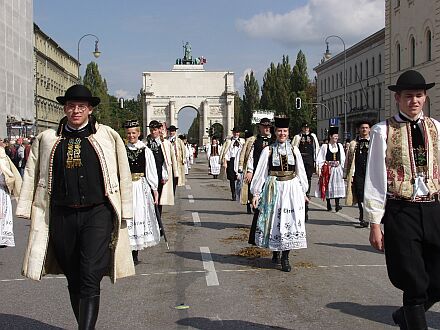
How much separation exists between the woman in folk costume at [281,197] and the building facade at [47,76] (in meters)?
67.1

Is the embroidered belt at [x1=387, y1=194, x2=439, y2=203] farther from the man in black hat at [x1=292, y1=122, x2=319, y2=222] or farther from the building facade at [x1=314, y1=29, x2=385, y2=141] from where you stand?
the building facade at [x1=314, y1=29, x2=385, y2=141]

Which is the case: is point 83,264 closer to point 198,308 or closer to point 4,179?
point 198,308

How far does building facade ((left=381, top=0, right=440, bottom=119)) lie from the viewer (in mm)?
48125

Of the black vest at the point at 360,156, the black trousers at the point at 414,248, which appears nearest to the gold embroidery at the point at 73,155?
the black trousers at the point at 414,248

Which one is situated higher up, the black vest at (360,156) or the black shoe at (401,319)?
the black vest at (360,156)

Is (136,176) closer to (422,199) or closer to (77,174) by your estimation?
(77,174)

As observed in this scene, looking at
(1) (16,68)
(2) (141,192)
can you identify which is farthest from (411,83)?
(1) (16,68)

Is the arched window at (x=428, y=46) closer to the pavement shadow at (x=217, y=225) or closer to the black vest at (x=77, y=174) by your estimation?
the pavement shadow at (x=217, y=225)

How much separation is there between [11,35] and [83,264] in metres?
48.1

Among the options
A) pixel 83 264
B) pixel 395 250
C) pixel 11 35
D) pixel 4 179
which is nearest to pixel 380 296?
pixel 395 250

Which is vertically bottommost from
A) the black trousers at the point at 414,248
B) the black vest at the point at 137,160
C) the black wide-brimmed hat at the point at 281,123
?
the black trousers at the point at 414,248

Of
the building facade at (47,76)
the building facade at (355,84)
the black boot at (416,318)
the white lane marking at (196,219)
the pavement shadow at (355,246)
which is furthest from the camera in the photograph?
the building facade at (47,76)

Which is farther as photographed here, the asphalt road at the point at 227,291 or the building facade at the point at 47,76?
the building facade at the point at 47,76

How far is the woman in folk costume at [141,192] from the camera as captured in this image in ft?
30.6
